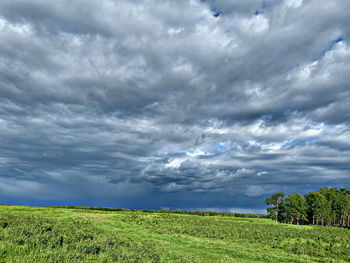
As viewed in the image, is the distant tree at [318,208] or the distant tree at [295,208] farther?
the distant tree at [295,208]

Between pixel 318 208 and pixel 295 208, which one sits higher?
pixel 318 208

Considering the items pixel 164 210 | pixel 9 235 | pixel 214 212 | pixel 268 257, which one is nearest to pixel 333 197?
pixel 214 212

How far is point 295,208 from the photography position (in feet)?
422

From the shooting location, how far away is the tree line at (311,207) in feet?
406

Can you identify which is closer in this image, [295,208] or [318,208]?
[318,208]

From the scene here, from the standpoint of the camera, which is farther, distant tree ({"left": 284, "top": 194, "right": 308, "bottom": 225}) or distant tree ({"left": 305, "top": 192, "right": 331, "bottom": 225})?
distant tree ({"left": 284, "top": 194, "right": 308, "bottom": 225})

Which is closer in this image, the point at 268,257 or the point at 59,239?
the point at 59,239

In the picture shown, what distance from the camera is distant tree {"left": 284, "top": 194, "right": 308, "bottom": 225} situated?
12788cm

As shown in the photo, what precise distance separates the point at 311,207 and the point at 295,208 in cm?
1213

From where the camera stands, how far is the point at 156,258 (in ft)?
63.9

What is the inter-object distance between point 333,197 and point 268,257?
5187 inches

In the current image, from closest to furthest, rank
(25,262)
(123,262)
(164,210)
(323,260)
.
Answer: (25,262) → (123,262) → (323,260) → (164,210)

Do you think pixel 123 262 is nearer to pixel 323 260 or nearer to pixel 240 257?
pixel 240 257

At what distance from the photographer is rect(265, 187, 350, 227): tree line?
406 feet
